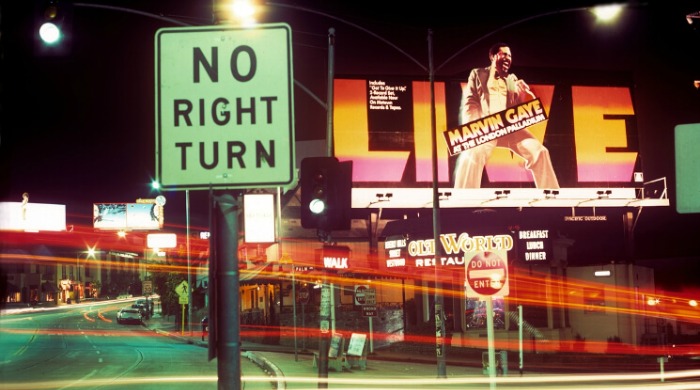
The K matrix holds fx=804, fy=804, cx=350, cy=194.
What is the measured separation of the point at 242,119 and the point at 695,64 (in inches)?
1702

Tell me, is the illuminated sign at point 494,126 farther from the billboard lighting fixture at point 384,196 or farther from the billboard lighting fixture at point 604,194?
the billboard lighting fixture at point 604,194

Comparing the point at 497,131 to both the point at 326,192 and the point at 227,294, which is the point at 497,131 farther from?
the point at 227,294

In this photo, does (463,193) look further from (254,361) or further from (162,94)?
(162,94)

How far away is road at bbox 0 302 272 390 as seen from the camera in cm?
2456

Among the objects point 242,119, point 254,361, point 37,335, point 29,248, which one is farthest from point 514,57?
point 29,248

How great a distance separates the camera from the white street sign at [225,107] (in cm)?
507

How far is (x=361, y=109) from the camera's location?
38.9 meters

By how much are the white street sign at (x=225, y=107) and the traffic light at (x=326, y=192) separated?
3726mm

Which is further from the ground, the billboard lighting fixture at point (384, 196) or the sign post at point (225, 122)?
the billboard lighting fixture at point (384, 196)

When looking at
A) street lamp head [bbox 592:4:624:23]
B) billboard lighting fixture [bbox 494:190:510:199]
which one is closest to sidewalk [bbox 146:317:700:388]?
billboard lighting fixture [bbox 494:190:510:199]

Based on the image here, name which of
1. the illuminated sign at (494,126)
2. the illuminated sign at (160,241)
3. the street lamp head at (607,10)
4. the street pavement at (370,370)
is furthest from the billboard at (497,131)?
the illuminated sign at (160,241)

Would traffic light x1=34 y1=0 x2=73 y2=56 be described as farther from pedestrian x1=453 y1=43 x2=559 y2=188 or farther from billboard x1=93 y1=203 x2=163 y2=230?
billboard x1=93 y1=203 x2=163 y2=230

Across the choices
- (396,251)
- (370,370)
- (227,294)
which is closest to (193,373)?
(370,370)

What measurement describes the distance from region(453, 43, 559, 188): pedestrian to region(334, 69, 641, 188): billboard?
0.23 ft
